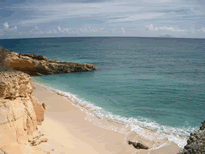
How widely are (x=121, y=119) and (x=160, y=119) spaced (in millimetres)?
3559

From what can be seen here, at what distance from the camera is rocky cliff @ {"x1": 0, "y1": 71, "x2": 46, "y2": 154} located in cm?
683

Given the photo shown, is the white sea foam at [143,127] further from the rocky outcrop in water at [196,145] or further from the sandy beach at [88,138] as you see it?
the rocky outcrop in water at [196,145]

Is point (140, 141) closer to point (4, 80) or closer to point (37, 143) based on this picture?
point (37, 143)

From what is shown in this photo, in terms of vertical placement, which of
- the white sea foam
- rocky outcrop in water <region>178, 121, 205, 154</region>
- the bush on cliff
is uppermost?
the bush on cliff

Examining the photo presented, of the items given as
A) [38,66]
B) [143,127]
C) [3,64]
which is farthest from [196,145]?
[38,66]

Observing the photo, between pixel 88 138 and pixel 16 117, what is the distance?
5.82 m

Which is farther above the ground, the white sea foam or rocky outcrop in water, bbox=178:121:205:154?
rocky outcrop in water, bbox=178:121:205:154

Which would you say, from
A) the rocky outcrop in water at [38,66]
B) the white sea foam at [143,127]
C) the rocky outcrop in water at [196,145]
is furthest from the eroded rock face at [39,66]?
the rocky outcrop in water at [196,145]

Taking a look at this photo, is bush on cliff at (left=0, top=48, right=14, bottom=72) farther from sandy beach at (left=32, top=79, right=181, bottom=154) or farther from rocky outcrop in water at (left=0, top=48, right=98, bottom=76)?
rocky outcrop in water at (left=0, top=48, right=98, bottom=76)

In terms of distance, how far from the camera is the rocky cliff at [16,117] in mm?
6825

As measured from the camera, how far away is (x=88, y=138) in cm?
1173

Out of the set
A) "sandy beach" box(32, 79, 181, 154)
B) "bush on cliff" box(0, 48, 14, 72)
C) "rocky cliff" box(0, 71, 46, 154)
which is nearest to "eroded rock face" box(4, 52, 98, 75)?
"sandy beach" box(32, 79, 181, 154)

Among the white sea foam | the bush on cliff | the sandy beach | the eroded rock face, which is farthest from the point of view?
the eroded rock face

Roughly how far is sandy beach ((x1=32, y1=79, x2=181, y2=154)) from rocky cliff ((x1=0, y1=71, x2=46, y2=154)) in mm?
1379
